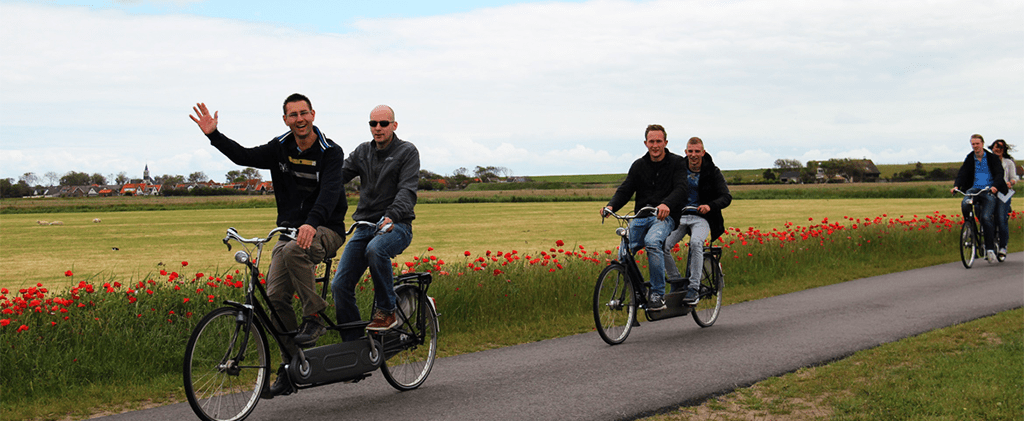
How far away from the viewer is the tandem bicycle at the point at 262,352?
4.65 meters

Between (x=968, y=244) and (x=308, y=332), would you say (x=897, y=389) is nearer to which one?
(x=308, y=332)

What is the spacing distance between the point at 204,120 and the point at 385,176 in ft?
4.21

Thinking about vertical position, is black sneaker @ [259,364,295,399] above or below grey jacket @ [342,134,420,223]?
below

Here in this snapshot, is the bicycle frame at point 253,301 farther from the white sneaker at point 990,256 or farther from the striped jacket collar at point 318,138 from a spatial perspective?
the white sneaker at point 990,256

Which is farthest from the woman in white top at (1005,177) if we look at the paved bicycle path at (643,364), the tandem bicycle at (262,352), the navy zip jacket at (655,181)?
the tandem bicycle at (262,352)

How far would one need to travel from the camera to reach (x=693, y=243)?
28.1 feet

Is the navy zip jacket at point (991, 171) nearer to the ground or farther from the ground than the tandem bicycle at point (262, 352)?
farther from the ground

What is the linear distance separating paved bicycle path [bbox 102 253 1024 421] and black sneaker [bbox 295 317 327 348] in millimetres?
489

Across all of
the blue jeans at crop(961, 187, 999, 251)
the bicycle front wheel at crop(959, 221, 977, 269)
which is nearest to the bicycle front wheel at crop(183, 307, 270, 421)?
the bicycle front wheel at crop(959, 221, 977, 269)

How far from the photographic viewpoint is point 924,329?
823 centimetres

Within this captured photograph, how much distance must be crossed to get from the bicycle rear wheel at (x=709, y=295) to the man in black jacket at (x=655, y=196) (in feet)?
3.17

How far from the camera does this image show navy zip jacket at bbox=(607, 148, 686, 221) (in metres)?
8.16

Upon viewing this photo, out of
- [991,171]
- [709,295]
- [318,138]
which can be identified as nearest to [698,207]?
[709,295]

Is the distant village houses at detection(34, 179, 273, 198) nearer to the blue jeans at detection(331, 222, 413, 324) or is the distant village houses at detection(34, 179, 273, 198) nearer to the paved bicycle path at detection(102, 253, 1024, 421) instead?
the paved bicycle path at detection(102, 253, 1024, 421)
